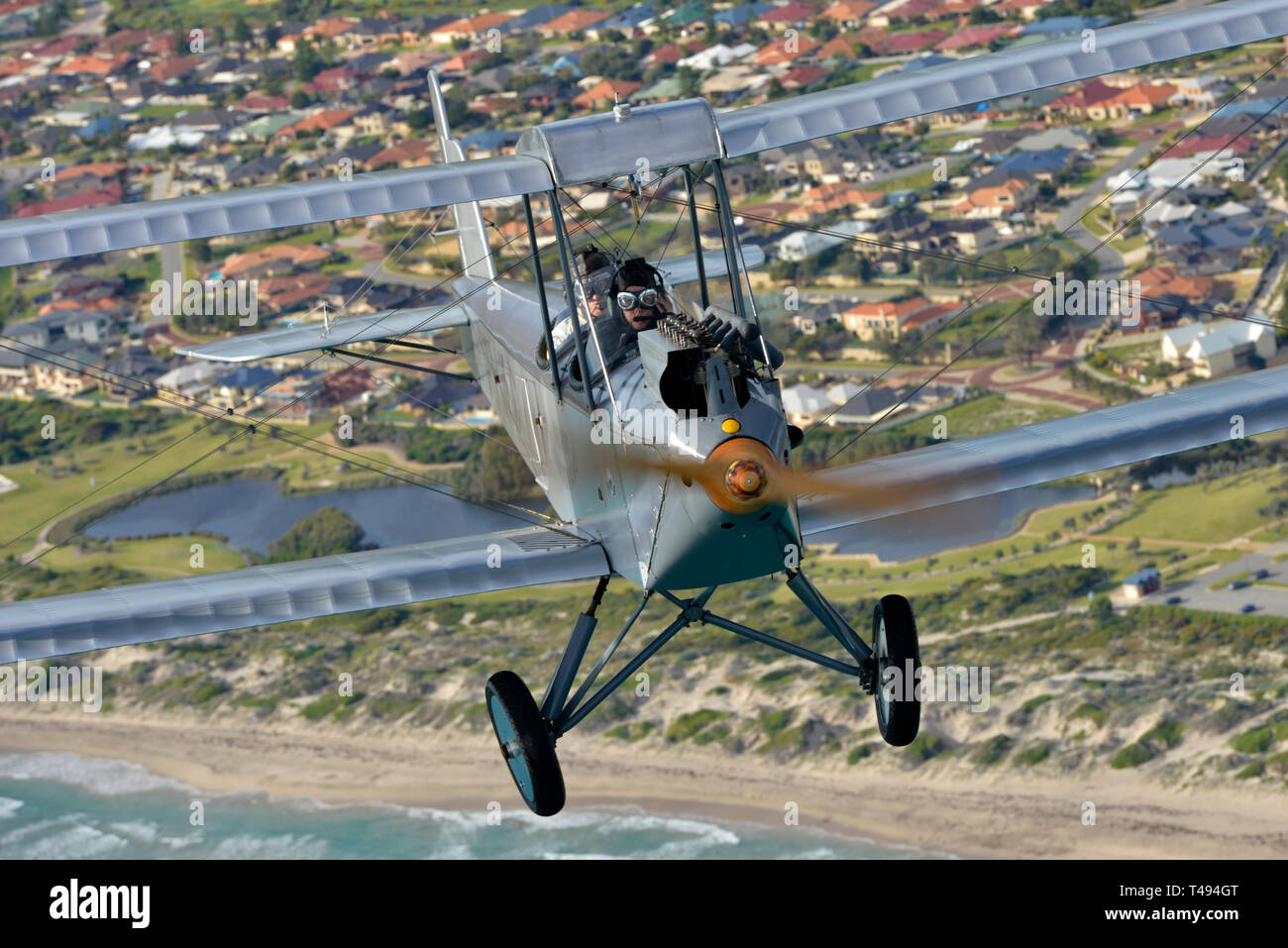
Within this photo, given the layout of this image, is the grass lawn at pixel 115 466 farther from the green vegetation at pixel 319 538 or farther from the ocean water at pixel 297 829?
the ocean water at pixel 297 829

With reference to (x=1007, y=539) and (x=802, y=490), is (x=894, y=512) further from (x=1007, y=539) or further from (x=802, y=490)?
(x=1007, y=539)

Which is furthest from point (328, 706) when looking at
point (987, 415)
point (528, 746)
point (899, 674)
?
point (899, 674)

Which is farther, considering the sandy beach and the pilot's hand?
the sandy beach

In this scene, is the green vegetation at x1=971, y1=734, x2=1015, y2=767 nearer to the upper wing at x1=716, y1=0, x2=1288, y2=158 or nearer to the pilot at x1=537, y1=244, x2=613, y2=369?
the upper wing at x1=716, y1=0, x2=1288, y2=158

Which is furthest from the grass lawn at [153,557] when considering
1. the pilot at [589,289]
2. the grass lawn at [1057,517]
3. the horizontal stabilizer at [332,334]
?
the pilot at [589,289]

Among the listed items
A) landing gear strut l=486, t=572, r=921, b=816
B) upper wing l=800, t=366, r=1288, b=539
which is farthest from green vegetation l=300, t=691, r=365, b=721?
landing gear strut l=486, t=572, r=921, b=816

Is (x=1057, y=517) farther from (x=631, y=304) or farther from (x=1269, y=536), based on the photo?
(x=631, y=304)
